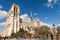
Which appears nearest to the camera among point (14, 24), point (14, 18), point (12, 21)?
point (14, 24)

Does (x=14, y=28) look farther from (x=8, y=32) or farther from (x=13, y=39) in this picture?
(x=13, y=39)

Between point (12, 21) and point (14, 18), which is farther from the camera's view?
point (14, 18)

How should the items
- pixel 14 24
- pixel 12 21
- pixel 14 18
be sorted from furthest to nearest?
pixel 14 18, pixel 12 21, pixel 14 24

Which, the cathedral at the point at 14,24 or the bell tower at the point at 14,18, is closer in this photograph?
the cathedral at the point at 14,24

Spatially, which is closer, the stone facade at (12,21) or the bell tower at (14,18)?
the stone facade at (12,21)

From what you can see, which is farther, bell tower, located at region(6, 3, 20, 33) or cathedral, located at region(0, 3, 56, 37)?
bell tower, located at region(6, 3, 20, 33)

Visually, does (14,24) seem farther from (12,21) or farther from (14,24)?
(12,21)

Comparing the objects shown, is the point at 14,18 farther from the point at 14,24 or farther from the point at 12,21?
the point at 14,24

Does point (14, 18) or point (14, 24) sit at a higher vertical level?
point (14, 18)

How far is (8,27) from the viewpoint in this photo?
275 feet

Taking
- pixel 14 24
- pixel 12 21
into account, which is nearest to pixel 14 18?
pixel 12 21

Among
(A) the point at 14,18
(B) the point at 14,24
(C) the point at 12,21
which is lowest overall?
(B) the point at 14,24

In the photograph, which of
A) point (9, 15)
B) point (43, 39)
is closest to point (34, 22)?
point (9, 15)

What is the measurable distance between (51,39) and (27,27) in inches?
2411
